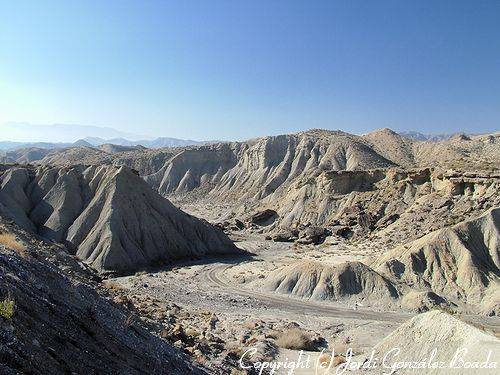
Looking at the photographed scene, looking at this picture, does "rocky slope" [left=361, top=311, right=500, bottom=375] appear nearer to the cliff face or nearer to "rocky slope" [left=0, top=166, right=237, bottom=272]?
"rocky slope" [left=0, top=166, right=237, bottom=272]

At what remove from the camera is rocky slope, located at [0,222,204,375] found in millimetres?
8570

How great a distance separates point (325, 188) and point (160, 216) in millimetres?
30038

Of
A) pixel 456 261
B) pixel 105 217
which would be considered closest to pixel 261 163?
pixel 105 217

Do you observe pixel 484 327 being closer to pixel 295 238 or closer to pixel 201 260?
pixel 201 260

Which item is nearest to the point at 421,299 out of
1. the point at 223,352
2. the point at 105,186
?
the point at 223,352

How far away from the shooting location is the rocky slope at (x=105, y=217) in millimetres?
46000

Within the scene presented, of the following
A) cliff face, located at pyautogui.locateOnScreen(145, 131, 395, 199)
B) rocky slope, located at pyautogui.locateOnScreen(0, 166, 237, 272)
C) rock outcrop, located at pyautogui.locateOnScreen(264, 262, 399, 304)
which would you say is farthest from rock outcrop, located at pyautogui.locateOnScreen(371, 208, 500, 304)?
cliff face, located at pyautogui.locateOnScreen(145, 131, 395, 199)

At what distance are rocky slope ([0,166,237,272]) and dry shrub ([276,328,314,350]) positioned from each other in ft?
76.4

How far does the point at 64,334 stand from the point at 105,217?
38757 mm

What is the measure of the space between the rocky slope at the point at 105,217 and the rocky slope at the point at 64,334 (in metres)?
30.8

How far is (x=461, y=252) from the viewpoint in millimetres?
38969

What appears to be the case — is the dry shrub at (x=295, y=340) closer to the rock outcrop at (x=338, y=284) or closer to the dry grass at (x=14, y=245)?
the rock outcrop at (x=338, y=284)

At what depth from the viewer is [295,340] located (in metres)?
25.0

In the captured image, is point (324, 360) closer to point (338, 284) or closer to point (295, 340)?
point (295, 340)
